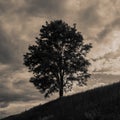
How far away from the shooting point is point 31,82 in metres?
54.8

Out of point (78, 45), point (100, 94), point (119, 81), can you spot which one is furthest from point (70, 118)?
point (78, 45)

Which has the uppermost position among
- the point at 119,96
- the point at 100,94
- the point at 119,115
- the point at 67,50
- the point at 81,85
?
the point at 67,50

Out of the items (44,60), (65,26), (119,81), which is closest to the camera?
(119,81)

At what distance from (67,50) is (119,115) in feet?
113

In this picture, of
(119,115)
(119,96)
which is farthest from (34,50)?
(119,115)

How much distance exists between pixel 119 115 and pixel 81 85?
34.7 m

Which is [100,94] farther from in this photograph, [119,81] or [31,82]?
[31,82]

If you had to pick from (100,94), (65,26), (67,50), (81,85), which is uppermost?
(65,26)

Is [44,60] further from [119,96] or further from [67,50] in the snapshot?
[119,96]

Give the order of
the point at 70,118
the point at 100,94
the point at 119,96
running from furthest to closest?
1. the point at 100,94
2. the point at 119,96
3. the point at 70,118

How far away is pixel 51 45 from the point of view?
54500 mm

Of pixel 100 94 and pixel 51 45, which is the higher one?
pixel 51 45

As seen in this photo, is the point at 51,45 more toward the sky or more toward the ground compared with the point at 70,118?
more toward the sky

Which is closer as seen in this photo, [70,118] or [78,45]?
[70,118]
